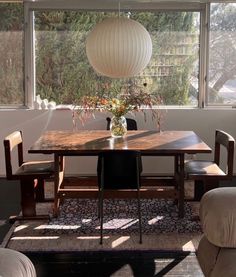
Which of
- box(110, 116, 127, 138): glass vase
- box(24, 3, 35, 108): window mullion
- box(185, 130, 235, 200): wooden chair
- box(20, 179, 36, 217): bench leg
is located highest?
box(24, 3, 35, 108): window mullion

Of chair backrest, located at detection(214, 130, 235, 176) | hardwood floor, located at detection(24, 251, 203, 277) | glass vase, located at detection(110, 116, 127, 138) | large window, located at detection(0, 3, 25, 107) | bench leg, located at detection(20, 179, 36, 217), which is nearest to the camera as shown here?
hardwood floor, located at detection(24, 251, 203, 277)

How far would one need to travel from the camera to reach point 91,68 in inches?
241

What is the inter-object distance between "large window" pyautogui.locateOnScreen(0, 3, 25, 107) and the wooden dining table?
4.59ft

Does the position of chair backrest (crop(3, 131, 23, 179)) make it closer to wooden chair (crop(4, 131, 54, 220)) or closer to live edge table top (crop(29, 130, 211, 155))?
wooden chair (crop(4, 131, 54, 220))

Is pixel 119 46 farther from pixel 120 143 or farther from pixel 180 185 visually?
pixel 180 185

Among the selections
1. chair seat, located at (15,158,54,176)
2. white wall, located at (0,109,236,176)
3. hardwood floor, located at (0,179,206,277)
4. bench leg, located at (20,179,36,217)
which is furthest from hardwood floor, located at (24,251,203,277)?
white wall, located at (0,109,236,176)

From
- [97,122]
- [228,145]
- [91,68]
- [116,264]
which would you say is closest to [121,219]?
[116,264]

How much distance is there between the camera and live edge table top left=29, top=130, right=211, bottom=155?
4137mm

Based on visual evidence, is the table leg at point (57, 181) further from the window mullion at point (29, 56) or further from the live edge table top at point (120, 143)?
the window mullion at point (29, 56)

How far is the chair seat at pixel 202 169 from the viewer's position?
4.39 m

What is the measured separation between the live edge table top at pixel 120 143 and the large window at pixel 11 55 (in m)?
1.35

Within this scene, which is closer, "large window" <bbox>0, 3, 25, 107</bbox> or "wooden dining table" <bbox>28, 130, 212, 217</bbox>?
"wooden dining table" <bbox>28, 130, 212, 217</bbox>

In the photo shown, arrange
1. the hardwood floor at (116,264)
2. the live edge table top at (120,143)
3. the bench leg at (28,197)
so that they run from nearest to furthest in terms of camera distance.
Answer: the hardwood floor at (116,264) → the live edge table top at (120,143) → the bench leg at (28,197)

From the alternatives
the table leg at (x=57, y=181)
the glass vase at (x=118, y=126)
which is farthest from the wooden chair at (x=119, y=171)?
the glass vase at (x=118, y=126)
